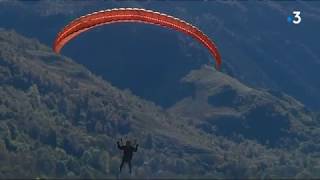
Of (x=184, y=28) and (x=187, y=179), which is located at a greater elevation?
(x=184, y=28)

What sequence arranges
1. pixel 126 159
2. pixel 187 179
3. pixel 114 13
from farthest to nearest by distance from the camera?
1. pixel 187 179
2. pixel 114 13
3. pixel 126 159

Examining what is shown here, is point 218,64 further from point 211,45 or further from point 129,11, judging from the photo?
point 129,11

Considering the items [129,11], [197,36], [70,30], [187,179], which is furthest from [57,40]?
[187,179]

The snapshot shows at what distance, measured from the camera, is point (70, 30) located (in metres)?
79.6

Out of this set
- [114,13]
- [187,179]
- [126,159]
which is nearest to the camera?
[126,159]

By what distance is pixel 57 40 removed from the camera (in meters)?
79.2

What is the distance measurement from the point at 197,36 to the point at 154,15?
5.05 metres

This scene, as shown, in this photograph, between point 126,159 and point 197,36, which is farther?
point 197,36

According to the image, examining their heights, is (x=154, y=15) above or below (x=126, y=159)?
above

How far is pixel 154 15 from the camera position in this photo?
80438 mm

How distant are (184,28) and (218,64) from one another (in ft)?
16.1

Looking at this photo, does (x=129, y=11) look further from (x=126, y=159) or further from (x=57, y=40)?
(x=126, y=159)

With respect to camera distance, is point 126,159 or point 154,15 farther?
point 154,15

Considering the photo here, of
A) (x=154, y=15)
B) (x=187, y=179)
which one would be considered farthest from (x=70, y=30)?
(x=187, y=179)
